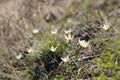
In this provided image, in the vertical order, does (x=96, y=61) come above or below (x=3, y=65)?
below

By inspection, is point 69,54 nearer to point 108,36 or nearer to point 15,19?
point 108,36

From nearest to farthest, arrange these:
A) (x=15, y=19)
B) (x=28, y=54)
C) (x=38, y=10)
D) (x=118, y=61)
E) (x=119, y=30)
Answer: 1. (x=118, y=61)
2. (x=119, y=30)
3. (x=28, y=54)
4. (x=15, y=19)
5. (x=38, y=10)

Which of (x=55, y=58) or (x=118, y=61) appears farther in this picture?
(x=55, y=58)

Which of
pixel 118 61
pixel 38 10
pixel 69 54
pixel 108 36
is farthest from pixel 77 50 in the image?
pixel 38 10

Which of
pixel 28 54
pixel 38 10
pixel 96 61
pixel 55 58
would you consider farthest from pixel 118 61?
pixel 38 10

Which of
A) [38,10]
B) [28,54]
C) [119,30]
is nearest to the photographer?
[119,30]

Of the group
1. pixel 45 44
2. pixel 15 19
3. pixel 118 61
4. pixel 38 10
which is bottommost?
pixel 118 61

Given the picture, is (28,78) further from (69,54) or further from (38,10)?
(38,10)

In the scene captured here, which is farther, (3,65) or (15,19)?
(15,19)

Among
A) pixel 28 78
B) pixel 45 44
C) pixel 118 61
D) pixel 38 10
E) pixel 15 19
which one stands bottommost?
pixel 118 61
